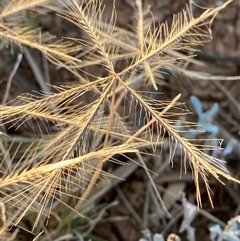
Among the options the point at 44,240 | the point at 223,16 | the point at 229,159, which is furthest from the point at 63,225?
the point at 223,16

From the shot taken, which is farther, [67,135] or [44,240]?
[44,240]

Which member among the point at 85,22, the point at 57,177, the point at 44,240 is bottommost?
the point at 44,240

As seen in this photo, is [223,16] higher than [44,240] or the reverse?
higher

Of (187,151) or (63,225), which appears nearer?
(187,151)

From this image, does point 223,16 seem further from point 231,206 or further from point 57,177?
point 57,177

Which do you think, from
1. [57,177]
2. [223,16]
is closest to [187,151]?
[57,177]

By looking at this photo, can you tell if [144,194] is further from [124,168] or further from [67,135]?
[67,135]

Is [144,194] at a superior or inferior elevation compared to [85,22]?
inferior

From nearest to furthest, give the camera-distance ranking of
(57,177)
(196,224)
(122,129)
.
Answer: (57,177), (122,129), (196,224)

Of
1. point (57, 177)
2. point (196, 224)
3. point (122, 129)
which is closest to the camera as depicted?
point (57, 177)
